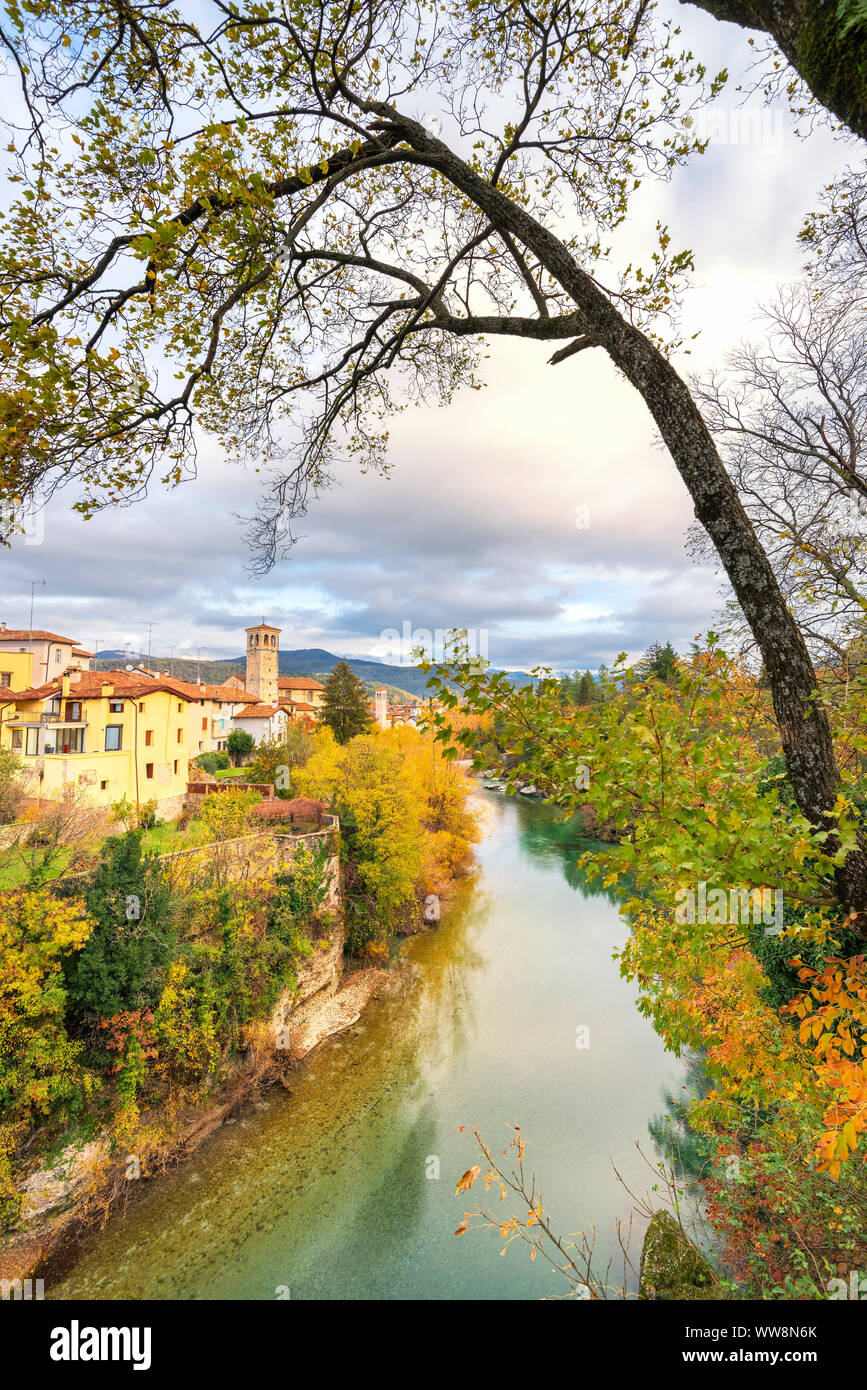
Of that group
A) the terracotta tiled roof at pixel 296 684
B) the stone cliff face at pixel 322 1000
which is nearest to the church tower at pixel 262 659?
the terracotta tiled roof at pixel 296 684

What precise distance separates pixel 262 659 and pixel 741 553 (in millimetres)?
50943

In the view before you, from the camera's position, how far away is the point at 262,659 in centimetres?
4988

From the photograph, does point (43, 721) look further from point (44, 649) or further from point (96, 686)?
point (44, 649)

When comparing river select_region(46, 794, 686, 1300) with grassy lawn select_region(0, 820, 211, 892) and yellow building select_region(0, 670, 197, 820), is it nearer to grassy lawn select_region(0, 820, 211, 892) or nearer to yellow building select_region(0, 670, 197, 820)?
grassy lawn select_region(0, 820, 211, 892)

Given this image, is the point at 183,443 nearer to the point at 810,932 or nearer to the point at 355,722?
the point at 810,932

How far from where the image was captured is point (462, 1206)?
8.93 metres

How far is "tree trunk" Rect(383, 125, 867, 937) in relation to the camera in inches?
84.8

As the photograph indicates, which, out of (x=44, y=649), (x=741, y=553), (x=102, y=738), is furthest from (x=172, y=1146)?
(x=44, y=649)

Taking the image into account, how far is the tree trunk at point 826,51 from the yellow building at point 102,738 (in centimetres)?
1870

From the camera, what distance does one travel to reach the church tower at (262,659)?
49125 mm

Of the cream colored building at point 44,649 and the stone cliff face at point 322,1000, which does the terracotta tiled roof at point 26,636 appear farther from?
the stone cliff face at point 322,1000

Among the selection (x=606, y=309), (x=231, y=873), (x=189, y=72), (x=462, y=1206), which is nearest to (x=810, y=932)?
(x=606, y=309)

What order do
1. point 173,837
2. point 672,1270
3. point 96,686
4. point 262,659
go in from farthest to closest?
point 262,659 < point 96,686 < point 173,837 < point 672,1270
